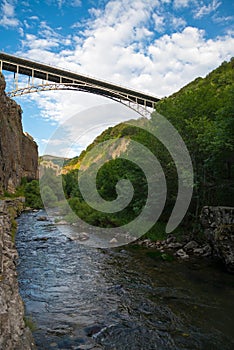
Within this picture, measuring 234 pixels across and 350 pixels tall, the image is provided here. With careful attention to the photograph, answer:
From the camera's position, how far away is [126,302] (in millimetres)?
6191

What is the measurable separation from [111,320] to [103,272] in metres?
3.24

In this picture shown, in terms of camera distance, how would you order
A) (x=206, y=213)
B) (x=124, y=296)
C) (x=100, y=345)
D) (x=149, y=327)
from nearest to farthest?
(x=100, y=345)
(x=149, y=327)
(x=124, y=296)
(x=206, y=213)

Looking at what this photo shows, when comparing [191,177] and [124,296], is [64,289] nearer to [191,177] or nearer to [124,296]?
[124,296]

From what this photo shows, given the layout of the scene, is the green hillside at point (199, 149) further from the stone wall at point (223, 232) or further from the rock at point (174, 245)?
the stone wall at point (223, 232)

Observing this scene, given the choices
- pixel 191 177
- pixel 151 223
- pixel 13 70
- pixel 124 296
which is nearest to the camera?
pixel 124 296

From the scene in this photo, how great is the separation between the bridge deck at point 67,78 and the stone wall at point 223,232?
29510 mm

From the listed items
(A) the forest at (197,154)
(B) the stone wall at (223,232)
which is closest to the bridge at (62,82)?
(A) the forest at (197,154)

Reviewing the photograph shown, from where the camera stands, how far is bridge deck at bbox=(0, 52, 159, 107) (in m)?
31.6

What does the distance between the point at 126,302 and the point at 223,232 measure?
3896 millimetres

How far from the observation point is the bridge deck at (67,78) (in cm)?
3158

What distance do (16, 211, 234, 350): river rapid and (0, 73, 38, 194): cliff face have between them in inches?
741

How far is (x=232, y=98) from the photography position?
33.0 feet

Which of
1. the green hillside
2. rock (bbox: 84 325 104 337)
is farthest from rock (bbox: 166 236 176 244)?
rock (bbox: 84 325 104 337)

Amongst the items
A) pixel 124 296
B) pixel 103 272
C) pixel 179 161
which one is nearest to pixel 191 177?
pixel 179 161
